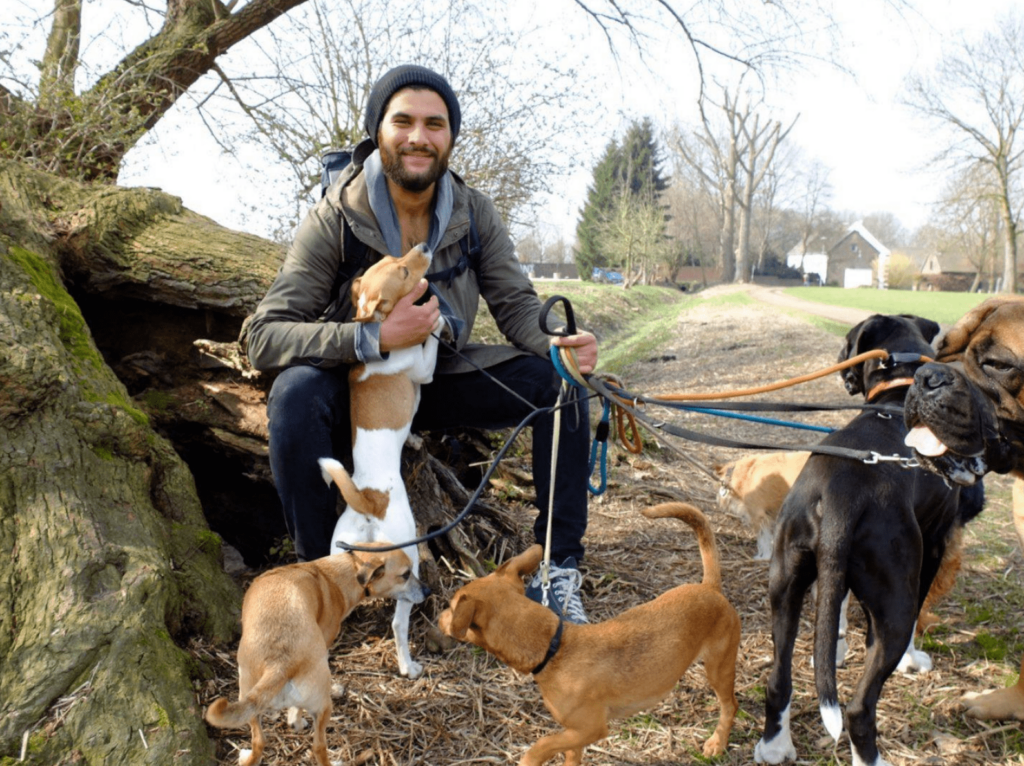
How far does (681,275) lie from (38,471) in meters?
72.1

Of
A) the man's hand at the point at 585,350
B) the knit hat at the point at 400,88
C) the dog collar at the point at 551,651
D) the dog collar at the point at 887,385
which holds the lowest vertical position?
the dog collar at the point at 551,651

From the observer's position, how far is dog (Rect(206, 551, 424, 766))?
2564mm

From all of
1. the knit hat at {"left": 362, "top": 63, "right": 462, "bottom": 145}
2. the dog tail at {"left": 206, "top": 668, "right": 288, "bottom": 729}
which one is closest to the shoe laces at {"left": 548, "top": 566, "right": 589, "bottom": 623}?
the dog tail at {"left": 206, "top": 668, "right": 288, "bottom": 729}

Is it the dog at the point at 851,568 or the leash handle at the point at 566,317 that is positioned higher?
the leash handle at the point at 566,317

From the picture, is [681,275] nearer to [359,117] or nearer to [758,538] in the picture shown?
[359,117]

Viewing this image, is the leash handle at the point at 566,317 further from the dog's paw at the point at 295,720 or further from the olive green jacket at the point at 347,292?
the dog's paw at the point at 295,720

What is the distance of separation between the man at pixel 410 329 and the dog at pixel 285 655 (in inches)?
22.0

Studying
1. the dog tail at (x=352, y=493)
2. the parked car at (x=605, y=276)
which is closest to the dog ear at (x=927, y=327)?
the dog tail at (x=352, y=493)

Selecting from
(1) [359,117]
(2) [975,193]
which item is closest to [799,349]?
(1) [359,117]

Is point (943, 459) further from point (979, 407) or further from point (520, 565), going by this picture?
point (520, 565)

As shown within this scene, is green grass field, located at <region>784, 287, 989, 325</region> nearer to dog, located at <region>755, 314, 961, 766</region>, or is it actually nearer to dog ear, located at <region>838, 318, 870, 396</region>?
dog ear, located at <region>838, 318, 870, 396</region>

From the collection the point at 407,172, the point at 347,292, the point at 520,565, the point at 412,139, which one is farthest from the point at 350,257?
the point at 520,565

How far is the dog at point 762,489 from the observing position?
15.2 ft

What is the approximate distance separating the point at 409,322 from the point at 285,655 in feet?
5.19
